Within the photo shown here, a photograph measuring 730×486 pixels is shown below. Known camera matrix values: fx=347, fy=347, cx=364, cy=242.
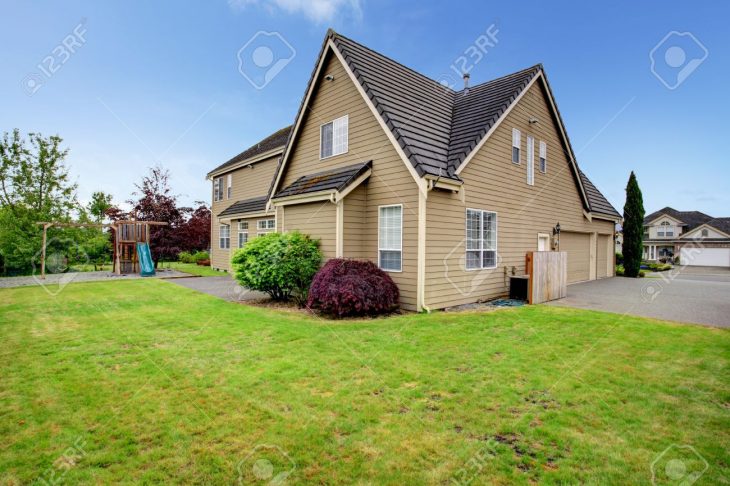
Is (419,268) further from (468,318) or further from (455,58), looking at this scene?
(455,58)

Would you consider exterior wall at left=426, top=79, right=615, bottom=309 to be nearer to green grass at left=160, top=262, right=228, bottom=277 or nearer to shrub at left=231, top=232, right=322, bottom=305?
shrub at left=231, top=232, right=322, bottom=305

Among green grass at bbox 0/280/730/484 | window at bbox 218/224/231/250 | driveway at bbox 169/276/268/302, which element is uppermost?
window at bbox 218/224/231/250

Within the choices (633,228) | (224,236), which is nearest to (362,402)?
(224,236)

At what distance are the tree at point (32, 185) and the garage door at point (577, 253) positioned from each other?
96.2 ft

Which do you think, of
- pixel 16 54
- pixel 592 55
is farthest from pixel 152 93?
pixel 592 55

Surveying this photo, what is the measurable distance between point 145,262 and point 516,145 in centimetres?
2010

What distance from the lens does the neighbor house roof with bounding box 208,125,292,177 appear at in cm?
2058

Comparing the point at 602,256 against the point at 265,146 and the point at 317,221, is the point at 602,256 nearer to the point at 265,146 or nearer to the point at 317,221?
the point at 317,221

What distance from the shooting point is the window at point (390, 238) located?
1005 centimetres

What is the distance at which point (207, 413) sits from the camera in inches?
149

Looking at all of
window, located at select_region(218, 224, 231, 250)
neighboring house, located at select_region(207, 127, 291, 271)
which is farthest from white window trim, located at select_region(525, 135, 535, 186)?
window, located at select_region(218, 224, 231, 250)

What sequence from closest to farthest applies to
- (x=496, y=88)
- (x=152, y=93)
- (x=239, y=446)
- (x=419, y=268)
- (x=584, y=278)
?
(x=239, y=446), (x=419, y=268), (x=496, y=88), (x=152, y=93), (x=584, y=278)

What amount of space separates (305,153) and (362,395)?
1106cm

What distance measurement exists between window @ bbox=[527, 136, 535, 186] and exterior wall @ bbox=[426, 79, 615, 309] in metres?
0.29
